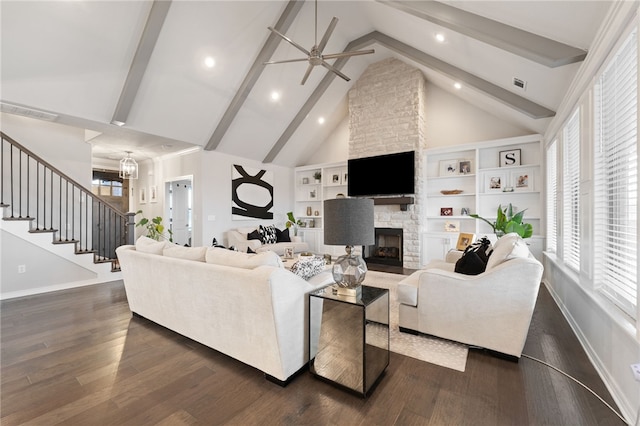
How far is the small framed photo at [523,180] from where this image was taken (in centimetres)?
512

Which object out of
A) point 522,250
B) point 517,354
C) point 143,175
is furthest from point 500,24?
point 143,175

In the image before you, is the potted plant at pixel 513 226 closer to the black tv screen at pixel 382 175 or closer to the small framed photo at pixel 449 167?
the small framed photo at pixel 449 167

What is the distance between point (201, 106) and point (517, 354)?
228 inches

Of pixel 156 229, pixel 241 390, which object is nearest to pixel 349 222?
pixel 241 390

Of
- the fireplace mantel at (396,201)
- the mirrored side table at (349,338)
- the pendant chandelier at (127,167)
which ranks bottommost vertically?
the mirrored side table at (349,338)

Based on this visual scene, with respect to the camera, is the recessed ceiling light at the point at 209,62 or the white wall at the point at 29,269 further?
the recessed ceiling light at the point at 209,62

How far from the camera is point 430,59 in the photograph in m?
4.72

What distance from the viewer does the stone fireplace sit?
19.5 feet

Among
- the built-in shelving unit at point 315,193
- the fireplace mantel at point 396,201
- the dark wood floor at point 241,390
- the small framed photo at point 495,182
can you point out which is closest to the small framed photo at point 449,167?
the small framed photo at point 495,182

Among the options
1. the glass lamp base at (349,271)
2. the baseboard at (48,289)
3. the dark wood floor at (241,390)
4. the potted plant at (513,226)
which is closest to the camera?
the dark wood floor at (241,390)

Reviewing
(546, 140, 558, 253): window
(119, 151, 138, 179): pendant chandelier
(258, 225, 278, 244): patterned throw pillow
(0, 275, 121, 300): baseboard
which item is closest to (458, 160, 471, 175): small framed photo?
(546, 140, 558, 253): window

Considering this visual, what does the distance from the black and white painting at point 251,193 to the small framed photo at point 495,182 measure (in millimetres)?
5158

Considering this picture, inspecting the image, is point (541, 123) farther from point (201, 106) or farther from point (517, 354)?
point (201, 106)

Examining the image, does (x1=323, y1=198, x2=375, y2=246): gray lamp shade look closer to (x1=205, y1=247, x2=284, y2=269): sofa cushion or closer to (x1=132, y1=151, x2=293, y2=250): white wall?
(x1=205, y1=247, x2=284, y2=269): sofa cushion
